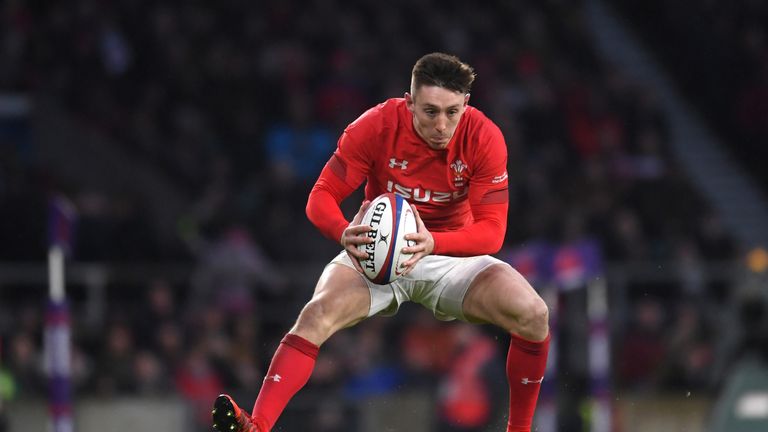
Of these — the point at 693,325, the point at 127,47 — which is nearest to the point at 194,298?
the point at 127,47

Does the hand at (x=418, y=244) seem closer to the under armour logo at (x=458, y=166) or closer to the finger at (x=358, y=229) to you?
the finger at (x=358, y=229)

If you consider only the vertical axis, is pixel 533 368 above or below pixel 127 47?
below

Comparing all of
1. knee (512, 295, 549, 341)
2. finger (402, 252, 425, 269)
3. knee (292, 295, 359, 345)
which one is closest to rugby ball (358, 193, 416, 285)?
finger (402, 252, 425, 269)

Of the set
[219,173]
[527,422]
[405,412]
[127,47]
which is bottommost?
[405,412]

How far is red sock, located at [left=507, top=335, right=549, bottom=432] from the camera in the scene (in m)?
7.75

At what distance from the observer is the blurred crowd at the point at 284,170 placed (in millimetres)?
13297

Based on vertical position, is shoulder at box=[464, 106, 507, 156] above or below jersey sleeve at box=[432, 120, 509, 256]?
above

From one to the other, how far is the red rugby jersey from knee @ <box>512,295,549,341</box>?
356mm

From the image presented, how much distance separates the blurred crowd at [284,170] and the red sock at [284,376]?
5230 millimetres

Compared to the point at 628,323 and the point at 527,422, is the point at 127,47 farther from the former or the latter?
the point at 527,422

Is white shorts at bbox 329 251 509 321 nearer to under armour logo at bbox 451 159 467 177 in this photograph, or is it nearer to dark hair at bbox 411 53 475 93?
under armour logo at bbox 451 159 467 177

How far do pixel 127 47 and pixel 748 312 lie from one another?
30.5ft

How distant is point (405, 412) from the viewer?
12664 millimetres

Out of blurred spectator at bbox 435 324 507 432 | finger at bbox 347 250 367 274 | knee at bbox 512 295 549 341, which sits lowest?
blurred spectator at bbox 435 324 507 432
